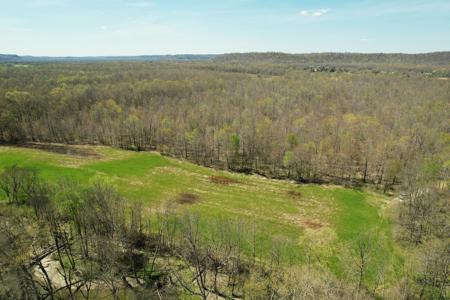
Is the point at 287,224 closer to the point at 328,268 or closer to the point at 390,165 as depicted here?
the point at 328,268

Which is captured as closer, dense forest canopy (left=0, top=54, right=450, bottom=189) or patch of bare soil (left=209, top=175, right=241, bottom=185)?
patch of bare soil (left=209, top=175, right=241, bottom=185)

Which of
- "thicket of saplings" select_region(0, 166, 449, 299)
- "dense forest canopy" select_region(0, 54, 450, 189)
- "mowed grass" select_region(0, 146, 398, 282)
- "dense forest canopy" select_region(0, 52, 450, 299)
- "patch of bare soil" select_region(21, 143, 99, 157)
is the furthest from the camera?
"patch of bare soil" select_region(21, 143, 99, 157)

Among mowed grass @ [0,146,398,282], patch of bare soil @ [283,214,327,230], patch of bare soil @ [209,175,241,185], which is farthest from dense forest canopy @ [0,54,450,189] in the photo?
patch of bare soil @ [283,214,327,230]

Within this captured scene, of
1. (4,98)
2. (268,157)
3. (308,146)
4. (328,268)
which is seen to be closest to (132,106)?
(4,98)

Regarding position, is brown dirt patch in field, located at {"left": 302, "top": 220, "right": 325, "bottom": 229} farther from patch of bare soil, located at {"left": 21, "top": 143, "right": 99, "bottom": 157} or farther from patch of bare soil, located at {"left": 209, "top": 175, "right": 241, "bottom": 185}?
patch of bare soil, located at {"left": 21, "top": 143, "right": 99, "bottom": 157}

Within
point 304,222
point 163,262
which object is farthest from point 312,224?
point 163,262

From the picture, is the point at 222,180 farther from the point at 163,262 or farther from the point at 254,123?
the point at 254,123
